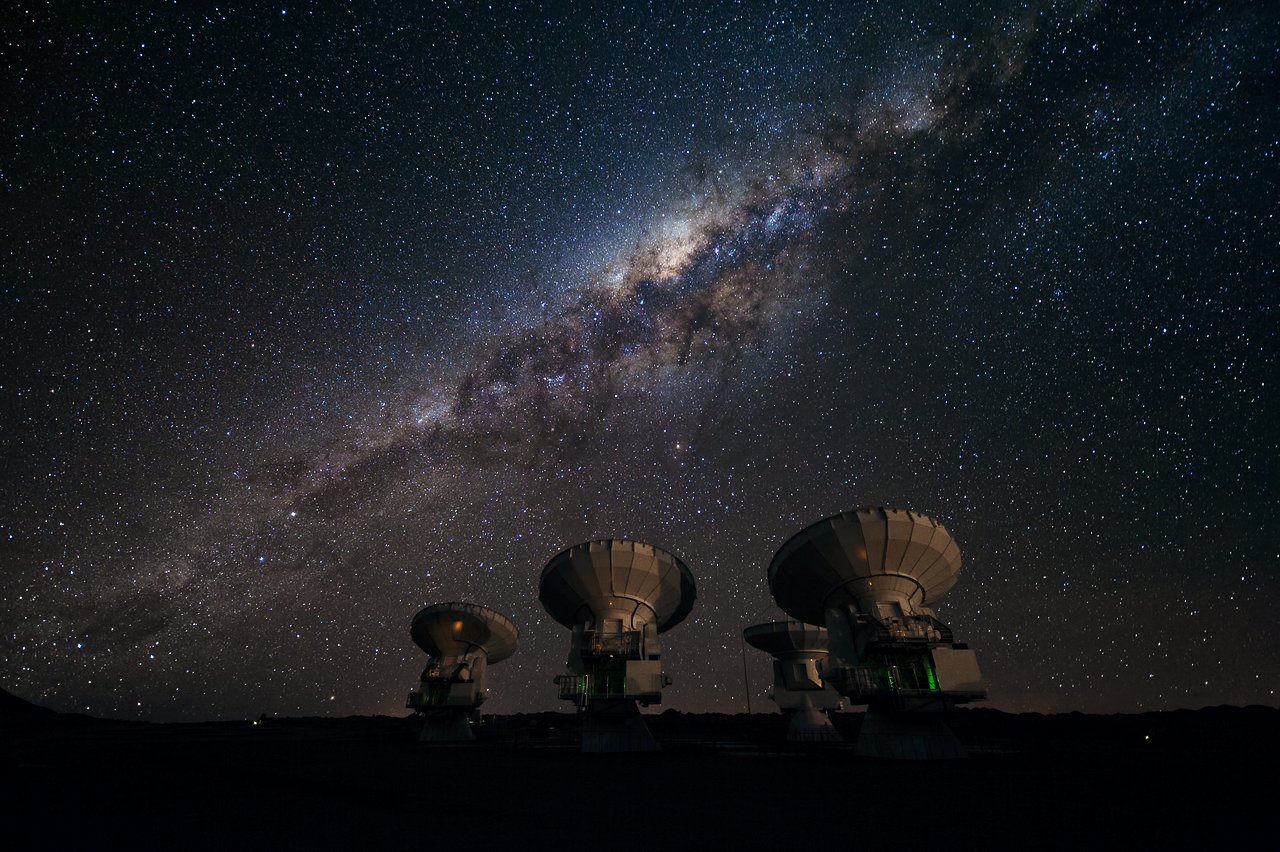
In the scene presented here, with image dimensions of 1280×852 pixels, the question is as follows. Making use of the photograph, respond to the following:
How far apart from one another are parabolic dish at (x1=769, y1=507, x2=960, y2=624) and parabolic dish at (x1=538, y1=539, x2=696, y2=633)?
771 centimetres

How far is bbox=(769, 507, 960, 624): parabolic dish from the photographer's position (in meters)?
21.7

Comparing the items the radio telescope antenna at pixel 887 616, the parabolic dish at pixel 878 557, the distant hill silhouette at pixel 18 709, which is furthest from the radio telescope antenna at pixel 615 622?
the distant hill silhouette at pixel 18 709

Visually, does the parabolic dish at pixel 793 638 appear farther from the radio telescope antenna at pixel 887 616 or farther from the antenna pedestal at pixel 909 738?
the antenna pedestal at pixel 909 738

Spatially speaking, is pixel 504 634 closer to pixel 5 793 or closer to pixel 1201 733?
pixel 5 793

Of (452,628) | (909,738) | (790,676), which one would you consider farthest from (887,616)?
(452,628)

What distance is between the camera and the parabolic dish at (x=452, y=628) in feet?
132

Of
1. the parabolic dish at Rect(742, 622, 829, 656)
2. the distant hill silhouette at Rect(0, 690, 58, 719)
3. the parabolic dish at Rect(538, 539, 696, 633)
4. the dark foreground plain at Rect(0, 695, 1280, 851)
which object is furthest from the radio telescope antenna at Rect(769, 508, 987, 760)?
the distant hill silhouette at Rect(0, 690, 58, 719)

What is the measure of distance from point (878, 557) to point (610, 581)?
12147 mm

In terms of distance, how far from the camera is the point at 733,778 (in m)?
15.8

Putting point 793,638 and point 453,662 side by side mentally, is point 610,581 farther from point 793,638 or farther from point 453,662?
point 453,662

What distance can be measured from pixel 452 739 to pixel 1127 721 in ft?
310

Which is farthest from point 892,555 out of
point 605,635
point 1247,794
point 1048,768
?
point 605,635

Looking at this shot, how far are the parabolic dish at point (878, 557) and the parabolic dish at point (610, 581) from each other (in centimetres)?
771

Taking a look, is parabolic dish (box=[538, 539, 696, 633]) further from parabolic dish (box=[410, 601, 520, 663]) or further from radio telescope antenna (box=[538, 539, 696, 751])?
parabolic dish (box=[410, 601, 520, 663])
